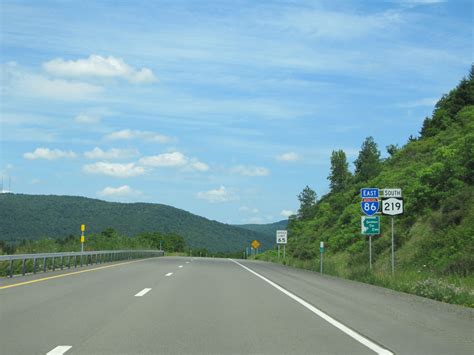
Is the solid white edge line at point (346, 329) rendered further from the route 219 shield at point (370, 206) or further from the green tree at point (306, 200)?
the green tree at point (306, 200)

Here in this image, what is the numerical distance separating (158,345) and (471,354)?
13.4 feet

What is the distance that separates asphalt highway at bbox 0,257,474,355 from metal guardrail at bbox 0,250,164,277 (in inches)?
257

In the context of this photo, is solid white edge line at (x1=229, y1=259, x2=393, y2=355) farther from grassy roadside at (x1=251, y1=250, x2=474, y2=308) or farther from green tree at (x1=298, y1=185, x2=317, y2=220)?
green tree at (x1=298, y1=185, x2=317, y2=220)

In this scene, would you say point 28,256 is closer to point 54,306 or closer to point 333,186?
point 54,306

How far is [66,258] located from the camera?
3180cm

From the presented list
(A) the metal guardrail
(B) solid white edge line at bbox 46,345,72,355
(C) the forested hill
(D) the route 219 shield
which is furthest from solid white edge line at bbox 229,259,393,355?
(C) the forested hill

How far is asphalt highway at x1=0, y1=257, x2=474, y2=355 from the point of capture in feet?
26.0

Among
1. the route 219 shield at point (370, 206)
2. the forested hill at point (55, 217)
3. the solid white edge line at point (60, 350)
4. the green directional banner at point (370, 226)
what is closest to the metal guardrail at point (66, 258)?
the green directional banner at point (370, 226)

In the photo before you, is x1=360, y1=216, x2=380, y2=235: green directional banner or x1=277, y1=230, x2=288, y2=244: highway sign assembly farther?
x1=277, y1=230, x2=288, y2=244: highway sign assembly

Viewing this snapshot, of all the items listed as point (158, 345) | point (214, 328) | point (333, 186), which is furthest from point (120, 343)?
point (333, 186)

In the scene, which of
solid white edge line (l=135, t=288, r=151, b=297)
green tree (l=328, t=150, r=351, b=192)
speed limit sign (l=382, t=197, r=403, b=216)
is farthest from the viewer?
green tree (l=328, t=150, r=351, b=192)

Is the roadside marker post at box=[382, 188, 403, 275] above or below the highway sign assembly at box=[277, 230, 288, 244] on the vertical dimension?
above

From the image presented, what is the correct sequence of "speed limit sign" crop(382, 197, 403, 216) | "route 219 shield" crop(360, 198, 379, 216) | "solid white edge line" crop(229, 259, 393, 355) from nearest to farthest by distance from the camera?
1. "solid white edge line" crop(229, 259, 393, 355)
2. "speed limit sign" crop(382, 197, 403, 216)
3. "route 219 shield" crop(360, 198, 379, 216)

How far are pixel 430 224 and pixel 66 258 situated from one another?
763 inches
